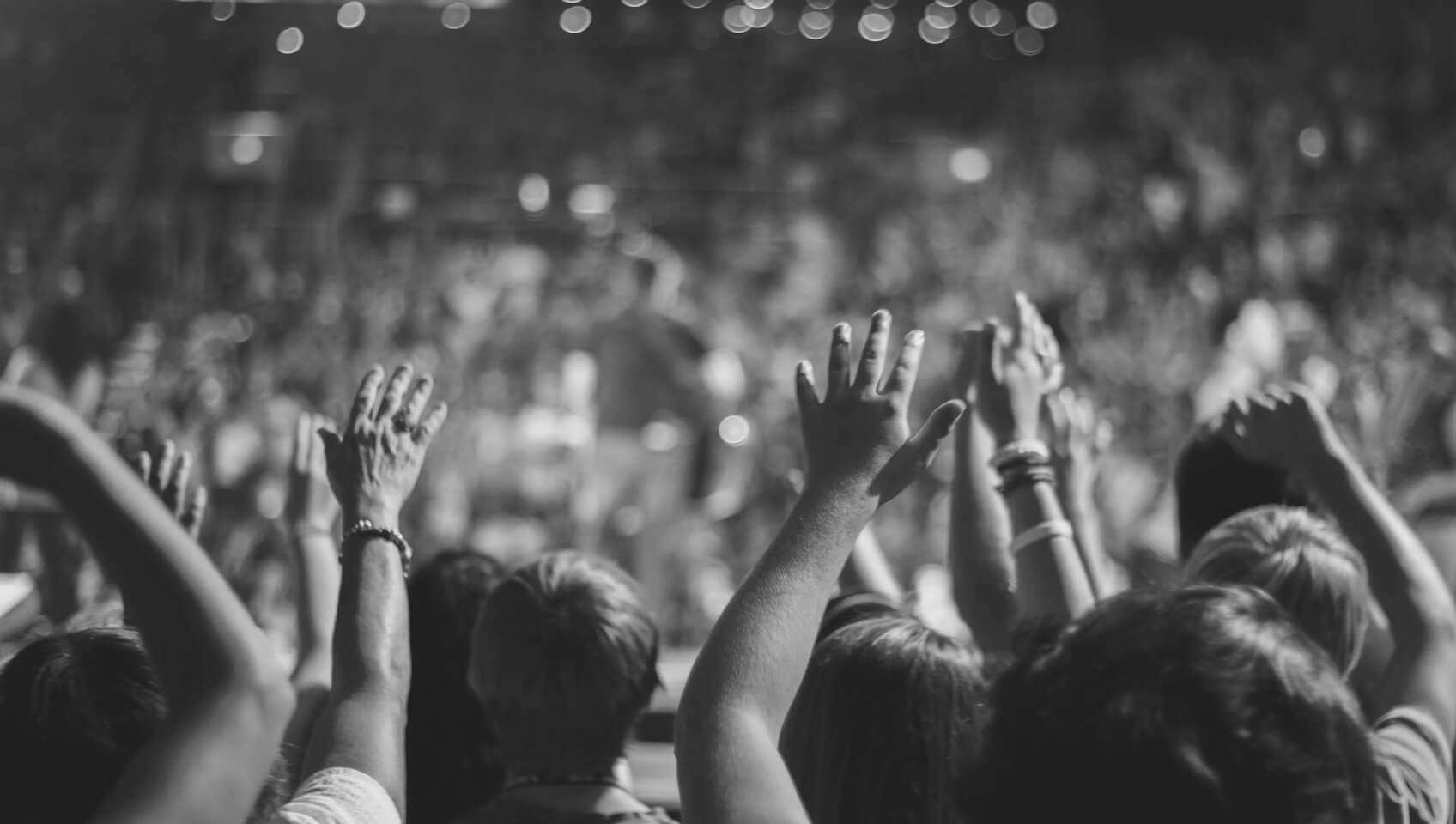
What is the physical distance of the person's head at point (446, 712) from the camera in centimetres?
205

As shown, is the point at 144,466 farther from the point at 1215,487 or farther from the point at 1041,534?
Result: the point at 1215,487

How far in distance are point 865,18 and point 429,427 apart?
58.7 feet

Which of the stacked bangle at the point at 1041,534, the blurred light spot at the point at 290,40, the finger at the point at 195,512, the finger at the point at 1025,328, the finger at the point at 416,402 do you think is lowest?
the finger at the point at 195,512

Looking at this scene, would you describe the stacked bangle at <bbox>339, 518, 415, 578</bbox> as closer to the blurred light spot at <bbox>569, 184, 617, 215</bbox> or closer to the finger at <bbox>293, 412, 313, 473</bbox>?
the finger at <bbox>293, 412, 313, 473</bbox>

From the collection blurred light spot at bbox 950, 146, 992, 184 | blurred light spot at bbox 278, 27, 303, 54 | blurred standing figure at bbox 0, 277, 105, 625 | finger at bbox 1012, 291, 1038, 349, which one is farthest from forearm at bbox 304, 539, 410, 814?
blurred light spot at bbox 278, 27, 303, 54

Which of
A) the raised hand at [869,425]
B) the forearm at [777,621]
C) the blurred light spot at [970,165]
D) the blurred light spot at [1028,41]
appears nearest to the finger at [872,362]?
the raised hand at [869,425]

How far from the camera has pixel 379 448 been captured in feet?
5.49

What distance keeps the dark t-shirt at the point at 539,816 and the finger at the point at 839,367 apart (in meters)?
0.56

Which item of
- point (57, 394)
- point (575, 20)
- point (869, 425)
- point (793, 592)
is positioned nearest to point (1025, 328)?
point (869, 425)

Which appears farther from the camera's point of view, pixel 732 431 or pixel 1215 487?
pixel 732 431

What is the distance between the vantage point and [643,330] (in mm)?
6449

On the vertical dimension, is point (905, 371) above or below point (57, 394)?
above

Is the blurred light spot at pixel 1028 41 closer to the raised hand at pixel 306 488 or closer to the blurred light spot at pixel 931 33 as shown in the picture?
the blurred light spot at pixel 931 33

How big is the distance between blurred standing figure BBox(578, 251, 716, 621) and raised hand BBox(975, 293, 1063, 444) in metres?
4.19
